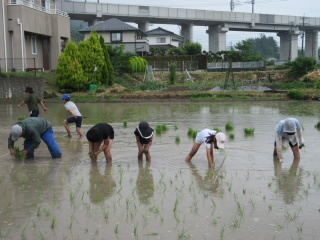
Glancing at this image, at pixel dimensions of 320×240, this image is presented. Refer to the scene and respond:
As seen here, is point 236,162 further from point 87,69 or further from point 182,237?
point 87,69

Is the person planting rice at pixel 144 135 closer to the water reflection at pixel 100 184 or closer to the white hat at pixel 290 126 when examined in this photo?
the water reflection at pixel 100 184

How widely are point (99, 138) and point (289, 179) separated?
12.0 ft

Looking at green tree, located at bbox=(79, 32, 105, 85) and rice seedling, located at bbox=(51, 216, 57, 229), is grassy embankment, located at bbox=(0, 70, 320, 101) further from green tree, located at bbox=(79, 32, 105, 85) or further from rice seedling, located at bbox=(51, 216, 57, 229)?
rice seedling, located at bbox=(51, 216, 57, 229)

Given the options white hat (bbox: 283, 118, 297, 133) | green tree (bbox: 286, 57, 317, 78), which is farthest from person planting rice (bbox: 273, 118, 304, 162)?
green tree (bbox: 286, 57, 317, 78)

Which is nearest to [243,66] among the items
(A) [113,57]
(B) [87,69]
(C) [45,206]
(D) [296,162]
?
(A) [113,57]

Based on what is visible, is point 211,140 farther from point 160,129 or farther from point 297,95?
point 297,95

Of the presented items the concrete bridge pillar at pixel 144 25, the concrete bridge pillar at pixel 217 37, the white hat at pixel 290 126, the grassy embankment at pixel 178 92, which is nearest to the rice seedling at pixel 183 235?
the white hat at pixel 290 126

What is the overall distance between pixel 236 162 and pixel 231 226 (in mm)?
3956

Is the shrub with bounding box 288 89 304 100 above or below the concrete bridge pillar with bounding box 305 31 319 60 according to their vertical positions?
below

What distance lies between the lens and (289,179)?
775 centimetres

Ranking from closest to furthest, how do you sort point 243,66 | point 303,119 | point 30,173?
point 30,173 < point 303,119 < point 243,66

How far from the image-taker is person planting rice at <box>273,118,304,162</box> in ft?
29.4

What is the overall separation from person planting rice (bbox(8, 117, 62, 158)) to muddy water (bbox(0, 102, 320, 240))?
11.7 inches

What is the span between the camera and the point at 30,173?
324 inches
